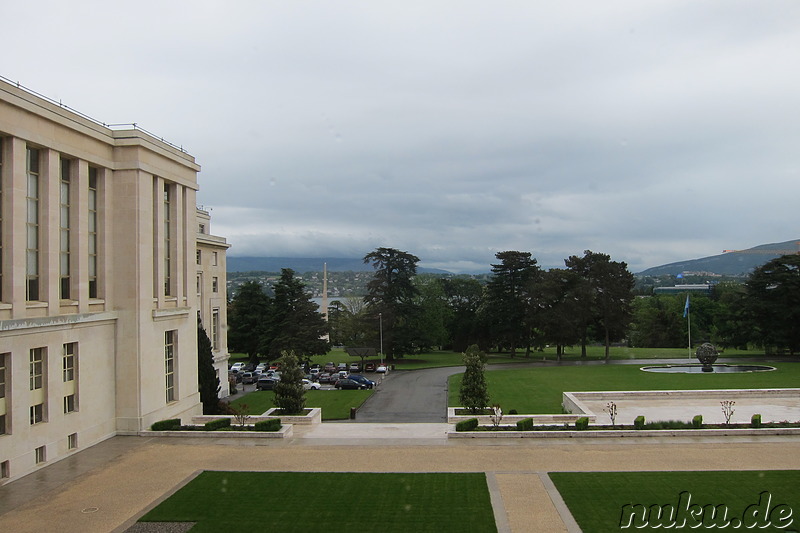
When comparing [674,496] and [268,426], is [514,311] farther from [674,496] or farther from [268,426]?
[674,496]

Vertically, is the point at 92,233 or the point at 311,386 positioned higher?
the point at 92,233

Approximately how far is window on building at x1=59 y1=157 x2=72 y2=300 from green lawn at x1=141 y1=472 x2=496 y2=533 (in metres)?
9.63

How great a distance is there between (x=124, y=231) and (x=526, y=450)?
61.7 ft

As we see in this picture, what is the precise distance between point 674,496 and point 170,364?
22.5 m

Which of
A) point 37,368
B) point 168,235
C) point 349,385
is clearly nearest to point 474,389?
point 168,235

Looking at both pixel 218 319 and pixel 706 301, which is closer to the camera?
pixel 218 319

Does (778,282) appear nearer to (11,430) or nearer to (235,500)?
(235,500)

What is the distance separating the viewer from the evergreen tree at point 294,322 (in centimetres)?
6631

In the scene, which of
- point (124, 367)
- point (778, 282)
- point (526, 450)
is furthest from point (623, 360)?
point (124, 367)

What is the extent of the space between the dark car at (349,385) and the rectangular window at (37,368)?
101 ft

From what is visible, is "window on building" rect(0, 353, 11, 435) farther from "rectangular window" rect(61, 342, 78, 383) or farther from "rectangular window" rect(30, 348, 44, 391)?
"rectangular window" rect(61, 342, 78, 383)

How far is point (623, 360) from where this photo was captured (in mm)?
69500

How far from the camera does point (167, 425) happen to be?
89.4 feet

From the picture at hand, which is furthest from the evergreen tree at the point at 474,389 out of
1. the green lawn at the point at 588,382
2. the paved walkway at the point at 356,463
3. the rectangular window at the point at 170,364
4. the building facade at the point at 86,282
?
the rectangular window at the point at 170,364
